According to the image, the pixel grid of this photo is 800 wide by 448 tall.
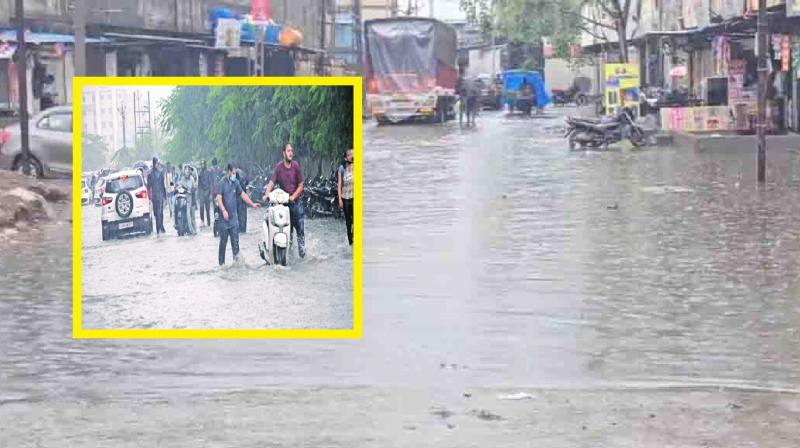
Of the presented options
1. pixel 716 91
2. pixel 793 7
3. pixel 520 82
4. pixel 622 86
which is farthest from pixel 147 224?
pixel 520 82

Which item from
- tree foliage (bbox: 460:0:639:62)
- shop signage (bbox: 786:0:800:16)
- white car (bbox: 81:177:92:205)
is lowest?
white car (bbox: 81:177:92:205)

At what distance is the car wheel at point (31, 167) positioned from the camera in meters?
25.5

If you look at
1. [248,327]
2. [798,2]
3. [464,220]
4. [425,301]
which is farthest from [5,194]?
[798,2]

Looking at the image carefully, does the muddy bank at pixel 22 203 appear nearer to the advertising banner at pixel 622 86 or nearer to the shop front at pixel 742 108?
the shop front at pixel 742 108

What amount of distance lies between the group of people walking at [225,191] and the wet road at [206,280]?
5cm

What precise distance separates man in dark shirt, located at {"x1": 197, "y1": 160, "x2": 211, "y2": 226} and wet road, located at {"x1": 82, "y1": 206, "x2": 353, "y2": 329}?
6 cm

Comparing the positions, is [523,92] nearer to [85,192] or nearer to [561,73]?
[561,73]

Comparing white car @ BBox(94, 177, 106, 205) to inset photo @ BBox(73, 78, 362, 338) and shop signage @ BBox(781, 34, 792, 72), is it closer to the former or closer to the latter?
inset photo @ BBox(73, 78, 362, 338)

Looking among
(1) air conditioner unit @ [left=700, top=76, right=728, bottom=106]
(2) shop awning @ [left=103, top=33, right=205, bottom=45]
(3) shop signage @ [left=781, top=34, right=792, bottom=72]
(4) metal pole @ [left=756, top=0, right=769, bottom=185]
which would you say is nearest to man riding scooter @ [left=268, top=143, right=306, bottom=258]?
(4) metal pole @ [left=756, top=0, right=769, bottom=185]

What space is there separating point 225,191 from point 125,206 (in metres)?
0.43

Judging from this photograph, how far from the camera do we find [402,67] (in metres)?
53.3

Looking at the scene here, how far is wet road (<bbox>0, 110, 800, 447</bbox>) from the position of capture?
764cm

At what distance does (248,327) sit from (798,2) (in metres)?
25.7

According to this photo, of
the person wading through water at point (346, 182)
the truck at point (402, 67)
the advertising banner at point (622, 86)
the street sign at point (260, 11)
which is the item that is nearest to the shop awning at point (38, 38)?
the advertising banner at point (622, 86)
